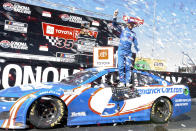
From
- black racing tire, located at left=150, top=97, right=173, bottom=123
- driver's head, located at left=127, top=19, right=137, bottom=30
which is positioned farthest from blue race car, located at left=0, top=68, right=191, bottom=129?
driver's head, located at left=127, top=19, right=137, bottom=30

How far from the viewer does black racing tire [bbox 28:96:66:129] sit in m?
3.83

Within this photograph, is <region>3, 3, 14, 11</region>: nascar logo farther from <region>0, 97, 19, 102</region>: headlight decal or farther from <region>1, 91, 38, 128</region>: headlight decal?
<region>1, 91, 38, 128</region>: headlight decal

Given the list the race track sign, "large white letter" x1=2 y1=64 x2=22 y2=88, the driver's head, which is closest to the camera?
the driver's head

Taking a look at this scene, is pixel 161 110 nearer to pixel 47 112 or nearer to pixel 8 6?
pixel 47 112

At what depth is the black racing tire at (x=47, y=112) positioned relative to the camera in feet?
12.6

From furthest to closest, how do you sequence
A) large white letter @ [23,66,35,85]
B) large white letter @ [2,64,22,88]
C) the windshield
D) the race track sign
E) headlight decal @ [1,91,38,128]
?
1. the race track sign
2. large white letter @ [23,66,35,85]
3. large white letter @ [2,64,22,88]
4. the windshield
5. headlight decal @ [1,91,38,128]

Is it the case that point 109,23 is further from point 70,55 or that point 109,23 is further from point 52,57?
point 52,57

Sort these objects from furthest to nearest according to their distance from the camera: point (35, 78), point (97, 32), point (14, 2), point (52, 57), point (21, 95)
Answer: point (97, 32) < point (52, 57) < point (14, 2) < point (35, 78) < point (21, 95)

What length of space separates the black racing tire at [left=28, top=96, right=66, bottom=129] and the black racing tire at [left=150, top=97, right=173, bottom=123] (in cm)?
213

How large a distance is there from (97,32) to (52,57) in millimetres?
2552

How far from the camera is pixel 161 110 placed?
5164mm

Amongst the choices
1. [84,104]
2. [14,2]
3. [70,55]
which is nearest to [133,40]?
[84,104]

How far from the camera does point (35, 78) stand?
6.80 m

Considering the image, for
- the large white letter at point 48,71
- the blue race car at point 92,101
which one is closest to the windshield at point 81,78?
the blue race car at point 92,101
